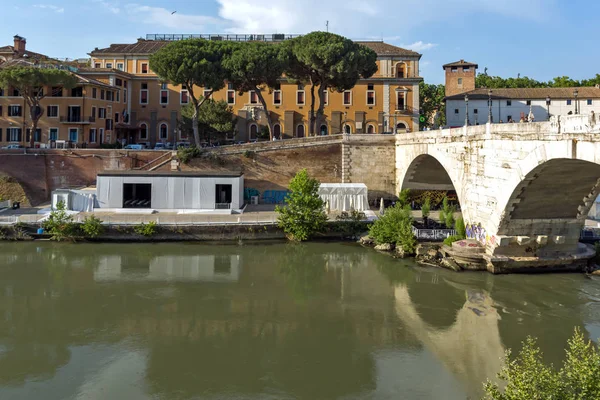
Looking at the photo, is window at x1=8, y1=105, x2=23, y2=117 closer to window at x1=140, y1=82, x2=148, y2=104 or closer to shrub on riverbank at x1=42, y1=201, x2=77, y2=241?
window at x1=140, y1=82, x2=148, y2=104

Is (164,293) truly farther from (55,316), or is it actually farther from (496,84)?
(496,84)

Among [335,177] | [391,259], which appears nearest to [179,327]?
[391,259]

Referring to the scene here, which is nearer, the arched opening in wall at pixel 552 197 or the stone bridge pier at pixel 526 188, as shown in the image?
the stone bridge pier at pixel 526 188

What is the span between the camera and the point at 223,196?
33406 mm

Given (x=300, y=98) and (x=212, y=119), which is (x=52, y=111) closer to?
(x=212, y=119)

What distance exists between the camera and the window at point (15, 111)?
43.0m

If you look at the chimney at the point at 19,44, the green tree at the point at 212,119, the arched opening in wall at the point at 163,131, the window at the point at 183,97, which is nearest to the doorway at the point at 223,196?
the green tree at the point at 212,119

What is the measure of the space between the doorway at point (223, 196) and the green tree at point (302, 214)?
4997 millimetres

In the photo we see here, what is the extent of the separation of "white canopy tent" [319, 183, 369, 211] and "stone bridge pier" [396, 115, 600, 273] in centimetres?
688

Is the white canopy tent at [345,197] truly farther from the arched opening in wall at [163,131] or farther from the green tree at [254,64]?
the arched opening in wall at [163,131]

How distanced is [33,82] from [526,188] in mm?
33768

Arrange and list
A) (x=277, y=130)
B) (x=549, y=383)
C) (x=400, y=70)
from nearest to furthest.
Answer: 1. (x=549, y=383)
2. (x=277, y=130)
3. (x=400, y=70)

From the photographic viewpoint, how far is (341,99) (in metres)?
49.5

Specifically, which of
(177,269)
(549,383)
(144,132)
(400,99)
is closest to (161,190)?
(177,269)
